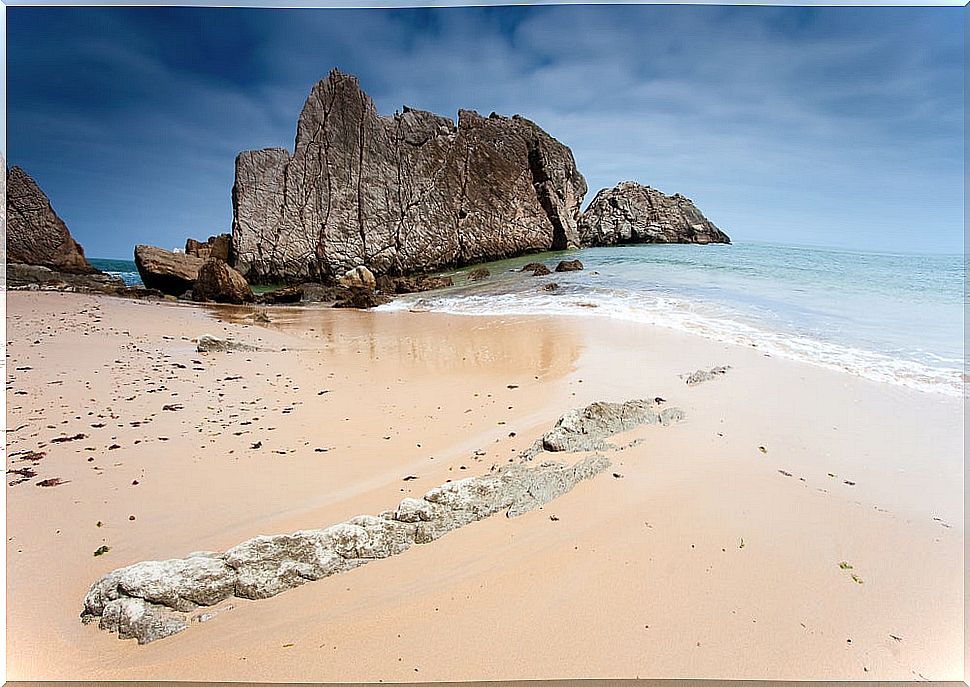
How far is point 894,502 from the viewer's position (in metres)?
1.42

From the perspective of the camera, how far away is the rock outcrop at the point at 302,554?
108 centimetres

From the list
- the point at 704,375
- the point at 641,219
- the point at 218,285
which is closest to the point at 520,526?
the point at 704,375

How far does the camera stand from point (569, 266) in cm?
852

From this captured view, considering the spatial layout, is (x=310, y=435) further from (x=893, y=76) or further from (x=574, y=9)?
(x=893, y=76)

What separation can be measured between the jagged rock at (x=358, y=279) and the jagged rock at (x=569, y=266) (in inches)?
128

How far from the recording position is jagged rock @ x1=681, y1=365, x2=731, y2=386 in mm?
2198


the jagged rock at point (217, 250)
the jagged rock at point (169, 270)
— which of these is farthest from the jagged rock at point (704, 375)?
the jagged rock at point (169, 270)

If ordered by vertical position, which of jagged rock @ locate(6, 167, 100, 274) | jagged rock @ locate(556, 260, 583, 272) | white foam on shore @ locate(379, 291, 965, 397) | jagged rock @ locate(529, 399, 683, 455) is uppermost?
jagged rock @ locate(556, 260, 583, 272)

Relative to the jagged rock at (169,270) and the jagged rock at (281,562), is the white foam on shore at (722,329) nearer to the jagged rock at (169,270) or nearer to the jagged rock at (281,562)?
the jagged rock at (281,562)

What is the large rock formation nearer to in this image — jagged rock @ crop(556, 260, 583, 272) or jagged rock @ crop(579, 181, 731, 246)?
jagged rock @ crop(579, 181, 731, 246)

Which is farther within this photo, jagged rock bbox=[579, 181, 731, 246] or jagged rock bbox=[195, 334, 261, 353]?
jagged rock bbox=[579, 181, 731, 246]

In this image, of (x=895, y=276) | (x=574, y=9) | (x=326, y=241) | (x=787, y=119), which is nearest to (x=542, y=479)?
(x=574, y=9)

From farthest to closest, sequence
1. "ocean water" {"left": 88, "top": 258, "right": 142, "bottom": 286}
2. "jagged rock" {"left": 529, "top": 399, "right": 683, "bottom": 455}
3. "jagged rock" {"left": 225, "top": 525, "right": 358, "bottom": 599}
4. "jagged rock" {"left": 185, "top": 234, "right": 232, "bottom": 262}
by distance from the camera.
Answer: "jagged rock" {"left": 185, "top": 234, "right": 232, "bottom": 262}
"ocean water" {"left": 88, "top": 258, "right": 142, "bottom": 286}
"jagged rock" {"left": 529, "top": 399, "right": 683, "bottom": 455}
"jagged rock" {"left": 225, "top": 525, "right": 358, "bottom": 599}

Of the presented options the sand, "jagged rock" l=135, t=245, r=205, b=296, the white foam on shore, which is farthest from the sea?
"jagged rock" l=135, t=245, r=205, b=296
